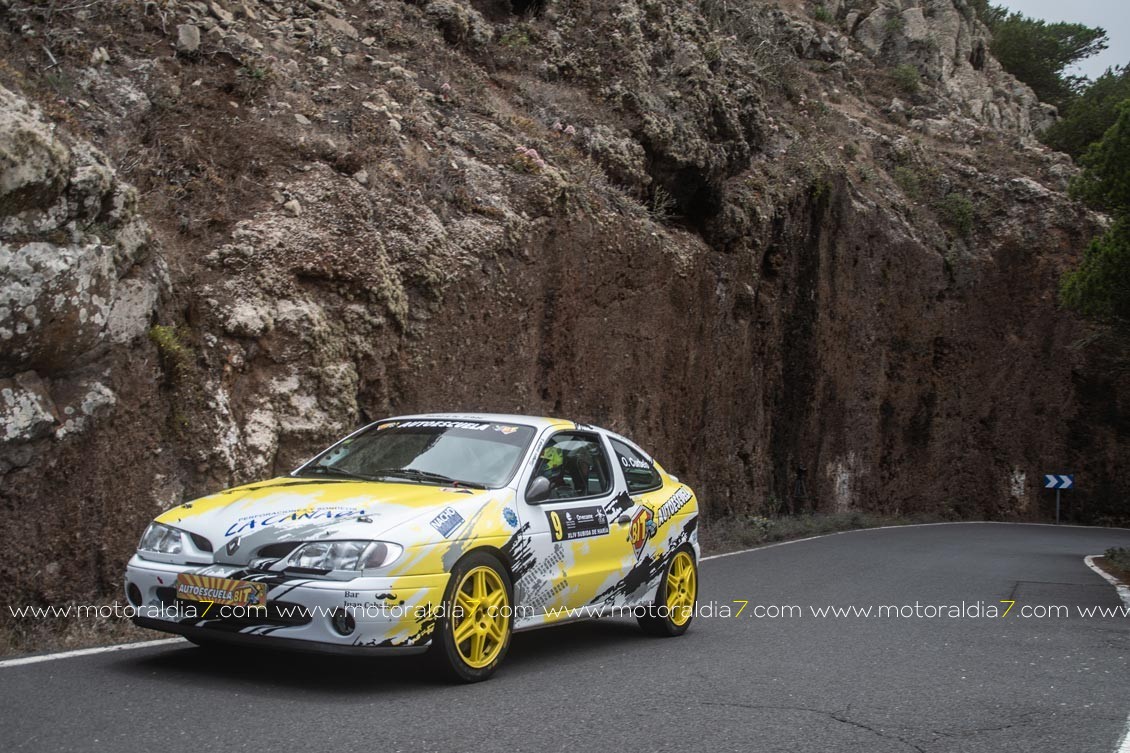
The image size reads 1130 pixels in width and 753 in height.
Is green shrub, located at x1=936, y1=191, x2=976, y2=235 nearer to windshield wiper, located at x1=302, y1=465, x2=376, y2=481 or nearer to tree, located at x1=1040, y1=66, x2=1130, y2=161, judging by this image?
tree, located at x1=1040, y1=66, x2=1130, y2=161

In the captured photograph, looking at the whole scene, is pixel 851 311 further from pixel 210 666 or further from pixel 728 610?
pixel 210 666

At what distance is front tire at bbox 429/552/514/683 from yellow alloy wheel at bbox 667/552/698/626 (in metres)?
2.50

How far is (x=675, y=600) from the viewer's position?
9.02 meters

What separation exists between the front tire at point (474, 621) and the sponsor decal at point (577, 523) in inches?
26.9

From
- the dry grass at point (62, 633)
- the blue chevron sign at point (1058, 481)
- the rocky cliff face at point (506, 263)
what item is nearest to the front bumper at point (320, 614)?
the dry grass at point (62, 633)

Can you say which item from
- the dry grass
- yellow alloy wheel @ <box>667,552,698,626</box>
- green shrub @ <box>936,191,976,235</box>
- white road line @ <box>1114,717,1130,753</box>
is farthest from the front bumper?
green shrub @ <box>936,191,976,235</box>

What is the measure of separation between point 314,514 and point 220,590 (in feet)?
2.03

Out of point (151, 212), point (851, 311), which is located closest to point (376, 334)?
point (151, 212)

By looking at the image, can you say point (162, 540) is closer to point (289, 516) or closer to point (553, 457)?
point (289, 516)

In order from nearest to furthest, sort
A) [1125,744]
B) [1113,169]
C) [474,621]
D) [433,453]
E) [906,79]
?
[1125,744]
[474,621]
[433,453]
[1113,169]
[906,79]

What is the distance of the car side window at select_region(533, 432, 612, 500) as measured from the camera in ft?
25.0

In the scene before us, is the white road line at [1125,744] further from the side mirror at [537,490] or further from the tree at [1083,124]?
the tree at [1083,124]

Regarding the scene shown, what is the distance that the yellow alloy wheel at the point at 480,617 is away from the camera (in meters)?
6.30

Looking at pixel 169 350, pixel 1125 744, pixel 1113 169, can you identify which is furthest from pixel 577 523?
pixel 1113 169
